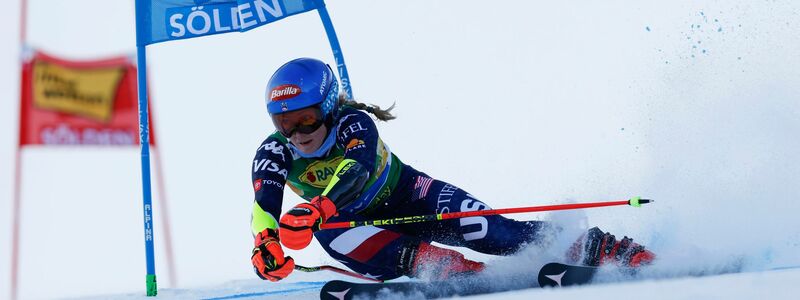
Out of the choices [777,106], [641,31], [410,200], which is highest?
[641,31]

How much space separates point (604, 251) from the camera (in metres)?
4.27

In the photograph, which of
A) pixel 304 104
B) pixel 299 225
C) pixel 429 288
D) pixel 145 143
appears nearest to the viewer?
pixel 299 225

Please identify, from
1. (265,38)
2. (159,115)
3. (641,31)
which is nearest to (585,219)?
(641,31)

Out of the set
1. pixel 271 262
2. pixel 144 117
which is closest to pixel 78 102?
pixel 144 117

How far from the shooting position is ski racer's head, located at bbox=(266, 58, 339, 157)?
4.43 metres

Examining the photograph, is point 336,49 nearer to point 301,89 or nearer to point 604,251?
point 301,89

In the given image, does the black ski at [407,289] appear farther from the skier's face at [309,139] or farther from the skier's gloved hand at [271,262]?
the skier's face at [309,139]

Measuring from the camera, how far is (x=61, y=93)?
28.0ft

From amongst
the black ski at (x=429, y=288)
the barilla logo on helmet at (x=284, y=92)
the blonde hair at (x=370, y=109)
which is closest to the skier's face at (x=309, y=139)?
the barilla logo on helmet at (x=284, y=92)

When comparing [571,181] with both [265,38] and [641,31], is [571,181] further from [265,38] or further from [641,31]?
[265,38]

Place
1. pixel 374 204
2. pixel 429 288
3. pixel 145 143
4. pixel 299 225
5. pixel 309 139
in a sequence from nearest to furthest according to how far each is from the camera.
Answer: pixel 299 225 < pixel 429 288 < pixel 309 139 < pixel 374 204 < pixel 145 143

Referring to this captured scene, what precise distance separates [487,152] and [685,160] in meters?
3.66

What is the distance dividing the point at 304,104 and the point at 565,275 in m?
1.50

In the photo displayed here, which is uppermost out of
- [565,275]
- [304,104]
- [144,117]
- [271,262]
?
[144,117]
